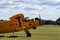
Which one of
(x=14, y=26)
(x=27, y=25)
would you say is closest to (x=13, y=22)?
(x=14, y=26)

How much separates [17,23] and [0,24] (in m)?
2.49

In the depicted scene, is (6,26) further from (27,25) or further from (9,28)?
(27,25)

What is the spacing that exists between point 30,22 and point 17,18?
2.65 metres

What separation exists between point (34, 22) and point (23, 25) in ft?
7.27

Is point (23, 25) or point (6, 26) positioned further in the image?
point (23, 25)

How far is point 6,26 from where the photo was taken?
100ft

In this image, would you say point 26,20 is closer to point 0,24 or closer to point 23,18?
point 23,18

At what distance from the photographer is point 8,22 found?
30.7 meters

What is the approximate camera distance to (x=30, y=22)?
33.4m

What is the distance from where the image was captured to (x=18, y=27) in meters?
31.7

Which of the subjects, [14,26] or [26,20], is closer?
[14,26]

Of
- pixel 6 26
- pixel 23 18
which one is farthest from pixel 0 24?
pixel 23 18

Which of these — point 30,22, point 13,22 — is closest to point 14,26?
point 13,22

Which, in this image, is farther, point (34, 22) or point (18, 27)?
point (34, 22)
